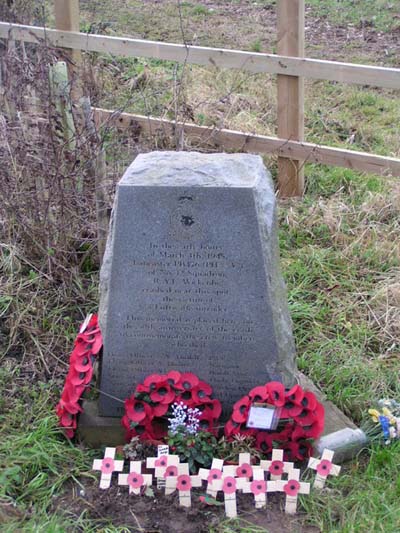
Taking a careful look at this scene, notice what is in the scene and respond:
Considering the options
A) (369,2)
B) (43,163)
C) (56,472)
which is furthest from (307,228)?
(369,2)

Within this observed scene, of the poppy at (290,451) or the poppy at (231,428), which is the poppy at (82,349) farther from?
the poppy at (290,451)

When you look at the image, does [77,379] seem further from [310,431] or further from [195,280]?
[310,431]

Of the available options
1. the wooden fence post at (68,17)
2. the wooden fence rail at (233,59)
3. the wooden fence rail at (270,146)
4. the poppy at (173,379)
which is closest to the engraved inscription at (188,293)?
the poppy at (173,379)

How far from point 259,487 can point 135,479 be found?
484 millimetres

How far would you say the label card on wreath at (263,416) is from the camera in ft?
10.3

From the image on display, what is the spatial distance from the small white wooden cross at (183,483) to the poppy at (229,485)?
0.37ft

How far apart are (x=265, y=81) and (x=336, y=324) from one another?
4.28 meters

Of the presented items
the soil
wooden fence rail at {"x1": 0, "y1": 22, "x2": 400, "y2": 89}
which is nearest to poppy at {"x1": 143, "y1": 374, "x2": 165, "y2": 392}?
the soil

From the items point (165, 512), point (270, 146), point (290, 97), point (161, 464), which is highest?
point (290, 97)

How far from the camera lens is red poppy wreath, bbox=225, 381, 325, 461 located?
10.3 ft

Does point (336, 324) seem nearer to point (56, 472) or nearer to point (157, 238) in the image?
point (157, 238)

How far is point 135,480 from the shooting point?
2.98 m

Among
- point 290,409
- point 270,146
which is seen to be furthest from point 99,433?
point 270,146

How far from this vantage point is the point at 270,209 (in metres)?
3.19
